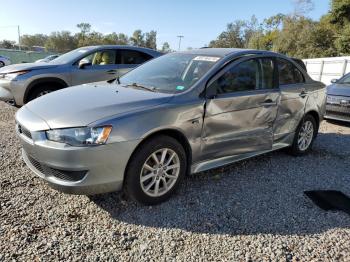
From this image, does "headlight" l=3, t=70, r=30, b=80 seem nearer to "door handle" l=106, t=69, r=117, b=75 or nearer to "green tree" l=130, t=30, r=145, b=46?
"door handle" l=106, t=69, r=117, b=75

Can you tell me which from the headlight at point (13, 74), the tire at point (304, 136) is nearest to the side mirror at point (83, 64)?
the headlight at point (13, 74)

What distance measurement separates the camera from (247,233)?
3.09 meters

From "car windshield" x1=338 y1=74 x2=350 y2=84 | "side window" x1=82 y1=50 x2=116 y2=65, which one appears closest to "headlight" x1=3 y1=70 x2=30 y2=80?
"side window" x1=82 y1=50 x2=116 y2=65

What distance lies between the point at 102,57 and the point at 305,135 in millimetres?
4857

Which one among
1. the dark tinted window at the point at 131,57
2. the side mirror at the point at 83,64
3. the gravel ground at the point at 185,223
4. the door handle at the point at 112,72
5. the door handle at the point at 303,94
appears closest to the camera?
the gravel ground at the point at 185,223

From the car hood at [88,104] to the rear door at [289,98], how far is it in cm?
197

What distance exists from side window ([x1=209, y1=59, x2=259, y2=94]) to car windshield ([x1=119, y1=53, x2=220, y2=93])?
221 millimetres

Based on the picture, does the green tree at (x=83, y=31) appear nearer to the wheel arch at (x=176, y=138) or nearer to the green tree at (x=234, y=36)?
the green tree at (x=234, y=36)

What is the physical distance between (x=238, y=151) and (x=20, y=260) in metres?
2.64

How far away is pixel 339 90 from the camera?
8289 mm

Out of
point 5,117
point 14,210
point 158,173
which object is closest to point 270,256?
point 158,173

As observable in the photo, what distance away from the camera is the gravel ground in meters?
2.75

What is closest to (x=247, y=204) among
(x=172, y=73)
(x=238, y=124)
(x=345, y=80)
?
(x=238, y=124)

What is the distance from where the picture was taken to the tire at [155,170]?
10.5 ft
